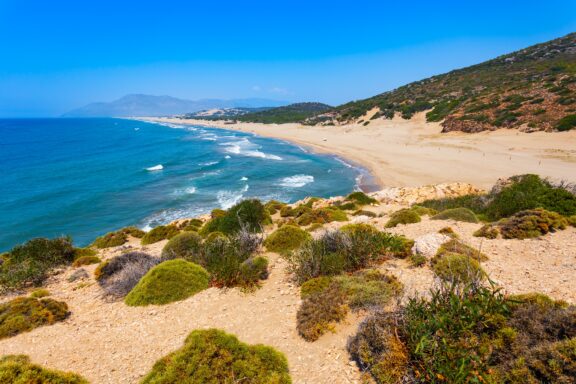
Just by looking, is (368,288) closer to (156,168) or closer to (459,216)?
(459,216)

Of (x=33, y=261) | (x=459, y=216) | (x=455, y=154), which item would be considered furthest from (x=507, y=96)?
(x=33, y=261)

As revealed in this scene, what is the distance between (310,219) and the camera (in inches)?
705

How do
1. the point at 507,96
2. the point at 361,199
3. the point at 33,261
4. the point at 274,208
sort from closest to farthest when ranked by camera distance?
the point at 33,261
the point at 361,199
the point at 274,208
the point at 507,96

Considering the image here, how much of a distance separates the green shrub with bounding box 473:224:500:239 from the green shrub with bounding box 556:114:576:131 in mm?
38494

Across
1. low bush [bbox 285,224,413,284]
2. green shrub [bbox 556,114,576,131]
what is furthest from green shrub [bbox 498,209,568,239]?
green shrub [bbox 556,114,576,131]

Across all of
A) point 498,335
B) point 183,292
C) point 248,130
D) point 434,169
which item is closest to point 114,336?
point 183,292

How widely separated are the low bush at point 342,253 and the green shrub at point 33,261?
406 inches

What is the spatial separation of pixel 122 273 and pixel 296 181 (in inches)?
1294

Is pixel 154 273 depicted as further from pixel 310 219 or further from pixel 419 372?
pixel 310 219

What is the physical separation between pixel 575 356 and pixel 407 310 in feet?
7.17

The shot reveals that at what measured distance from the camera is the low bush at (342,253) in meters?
8.88

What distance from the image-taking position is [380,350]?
Result: 5316mm

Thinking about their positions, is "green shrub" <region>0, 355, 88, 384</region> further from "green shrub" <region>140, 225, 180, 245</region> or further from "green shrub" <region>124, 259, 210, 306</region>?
"green shrub" <region>140, 225, 180, 245</region>

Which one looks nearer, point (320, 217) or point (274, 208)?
point (320, 217)
